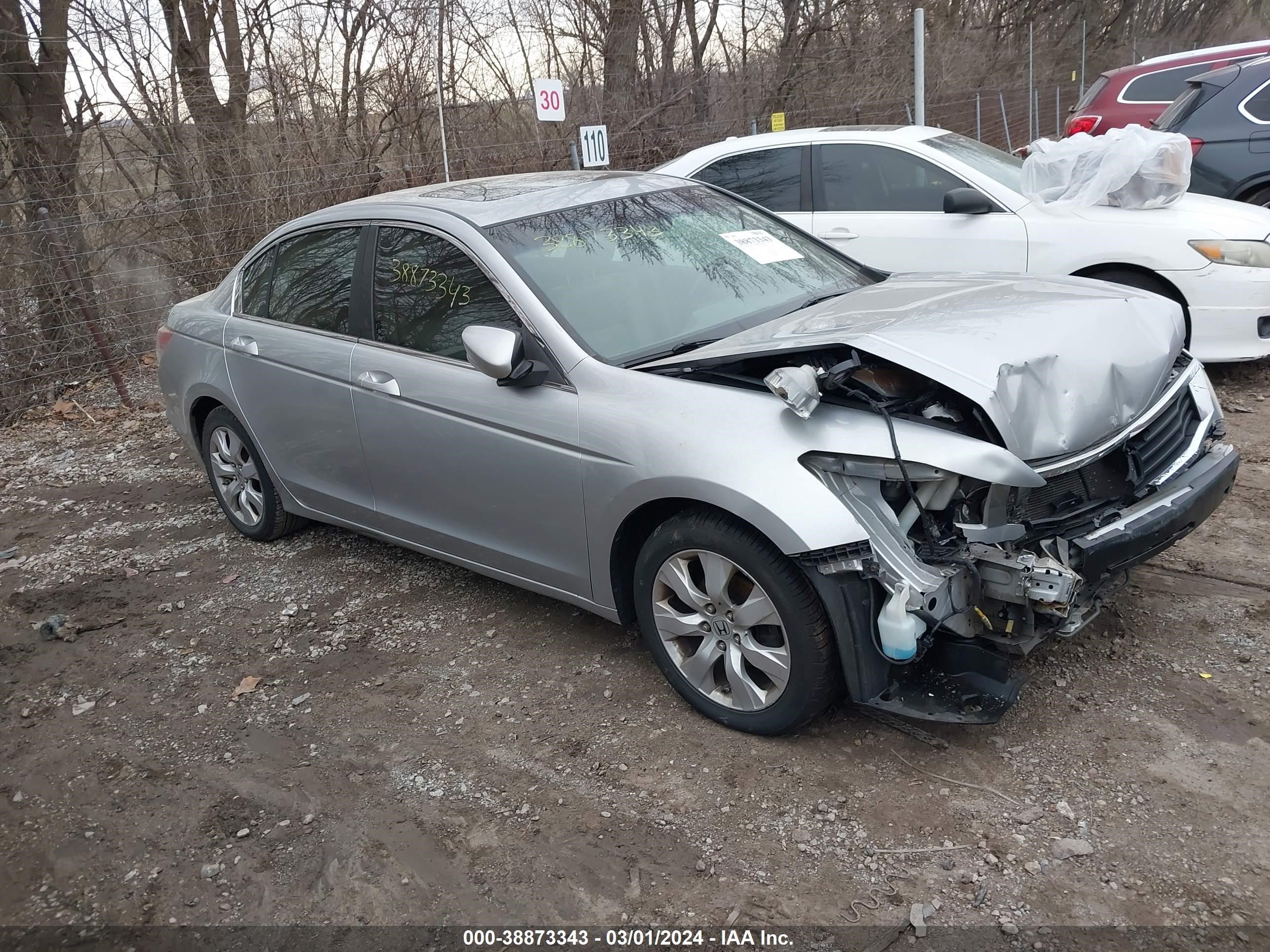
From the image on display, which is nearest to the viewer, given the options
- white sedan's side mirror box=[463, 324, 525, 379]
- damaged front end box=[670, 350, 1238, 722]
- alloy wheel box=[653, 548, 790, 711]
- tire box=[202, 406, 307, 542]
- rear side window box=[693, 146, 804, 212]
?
damaged front end box=[670, 350, 1238, 722]

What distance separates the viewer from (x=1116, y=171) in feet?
20.1

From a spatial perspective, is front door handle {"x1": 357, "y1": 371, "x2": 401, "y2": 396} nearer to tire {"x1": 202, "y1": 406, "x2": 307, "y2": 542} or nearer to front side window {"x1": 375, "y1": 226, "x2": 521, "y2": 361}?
front side window {"x1": 375, "y1": 226, "x2": 521, "y2": 361}

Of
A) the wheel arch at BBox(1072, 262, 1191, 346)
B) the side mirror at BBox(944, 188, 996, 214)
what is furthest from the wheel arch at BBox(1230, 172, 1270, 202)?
the side mirror at BBox(944, 188, 996, 214)

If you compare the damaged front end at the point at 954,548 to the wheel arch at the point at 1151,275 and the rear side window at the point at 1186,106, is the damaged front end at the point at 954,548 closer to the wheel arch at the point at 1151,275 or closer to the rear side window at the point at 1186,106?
the wheel arch at the point at 1151,275

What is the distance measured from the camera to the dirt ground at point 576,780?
273 cm

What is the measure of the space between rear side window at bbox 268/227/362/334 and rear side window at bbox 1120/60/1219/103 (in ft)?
28.9

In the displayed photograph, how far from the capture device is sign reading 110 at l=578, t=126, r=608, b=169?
985cm

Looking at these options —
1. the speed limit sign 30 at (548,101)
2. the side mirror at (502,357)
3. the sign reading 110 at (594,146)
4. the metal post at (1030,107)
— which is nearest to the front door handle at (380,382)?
the side mirror at (502,357)

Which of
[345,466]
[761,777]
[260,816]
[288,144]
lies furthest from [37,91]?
[761,777]

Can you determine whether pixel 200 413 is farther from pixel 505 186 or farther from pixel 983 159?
pixel 983 159

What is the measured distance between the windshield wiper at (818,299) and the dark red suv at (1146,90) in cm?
727

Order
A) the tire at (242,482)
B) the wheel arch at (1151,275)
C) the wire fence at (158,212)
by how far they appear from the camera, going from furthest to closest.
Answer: the wire fence at (158,212) < the wheel arch at (1151,275) < the tire at (242,482)

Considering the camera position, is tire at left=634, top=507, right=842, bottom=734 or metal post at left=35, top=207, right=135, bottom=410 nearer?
tire at left=634, top=507, right=842, bottom=734

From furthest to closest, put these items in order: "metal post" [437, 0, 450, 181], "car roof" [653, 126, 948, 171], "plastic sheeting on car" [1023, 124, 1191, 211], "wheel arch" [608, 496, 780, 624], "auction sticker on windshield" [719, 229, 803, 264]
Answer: "metal post" [437, 0, 450, 181] < "car roof" [653, 126, 948, 171] < "plastic sheeting on car" [1023, 124, 1191, 211] < "auction sticker on windshield" [719, 229, 803, 264] < "wheel arch" [608, 496, 780, 624]
